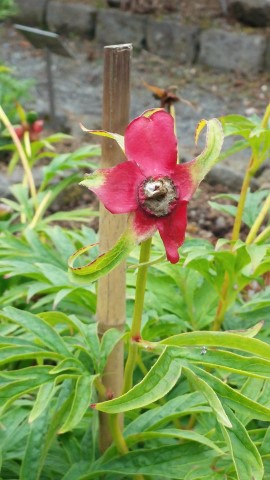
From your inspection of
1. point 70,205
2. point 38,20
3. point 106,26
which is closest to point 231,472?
point 70,205

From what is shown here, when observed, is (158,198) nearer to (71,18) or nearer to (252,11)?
(252,11)

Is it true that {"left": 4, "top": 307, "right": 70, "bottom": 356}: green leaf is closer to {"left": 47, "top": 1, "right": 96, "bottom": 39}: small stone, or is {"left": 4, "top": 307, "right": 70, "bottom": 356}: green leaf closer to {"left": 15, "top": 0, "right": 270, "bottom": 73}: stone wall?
{"left": 15, "top": 0, "right": 270, "bottom": 73}: stone wall

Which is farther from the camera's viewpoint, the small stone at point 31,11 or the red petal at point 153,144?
the small stone at point 31,11

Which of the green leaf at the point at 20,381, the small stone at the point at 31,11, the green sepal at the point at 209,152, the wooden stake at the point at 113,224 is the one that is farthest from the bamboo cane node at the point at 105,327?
the small stone at the point at 31,11

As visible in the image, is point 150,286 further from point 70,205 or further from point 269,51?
point 269,51

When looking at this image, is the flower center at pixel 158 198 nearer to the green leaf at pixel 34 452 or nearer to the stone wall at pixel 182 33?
the green leaf at pixel 34 452

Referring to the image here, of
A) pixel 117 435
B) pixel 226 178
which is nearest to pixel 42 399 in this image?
pixel 117 435
